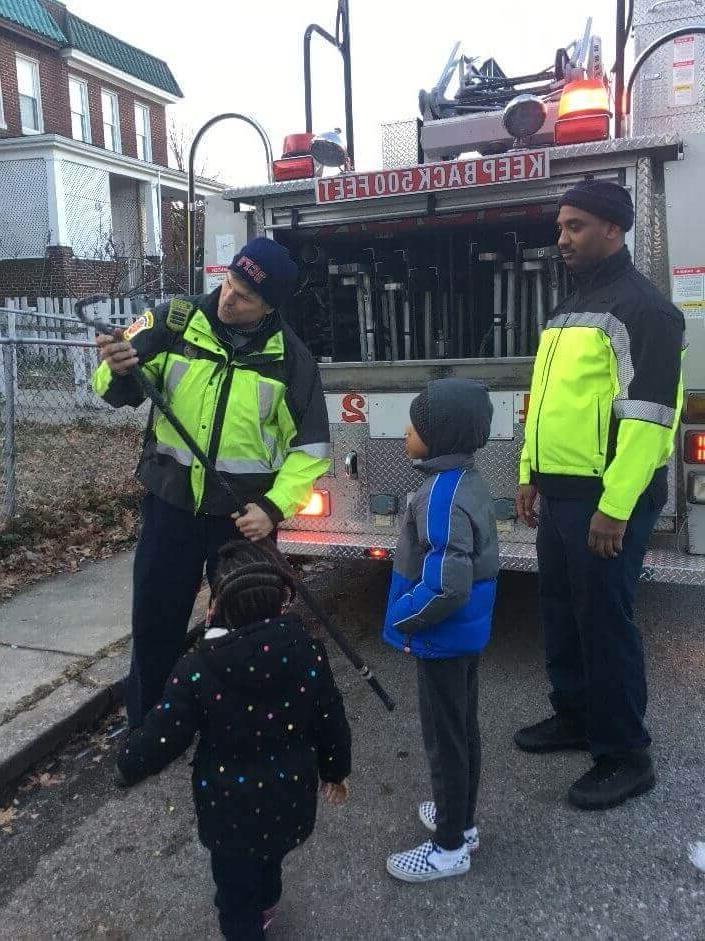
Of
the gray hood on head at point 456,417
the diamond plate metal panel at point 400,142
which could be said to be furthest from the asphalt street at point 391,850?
the diamond plate metal panel at point 400,142

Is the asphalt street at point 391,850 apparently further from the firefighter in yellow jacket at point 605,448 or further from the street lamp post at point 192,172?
the street lamp post at point 192,172

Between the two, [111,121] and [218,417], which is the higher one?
[111,121]

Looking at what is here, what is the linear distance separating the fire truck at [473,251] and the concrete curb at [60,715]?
3.80ft

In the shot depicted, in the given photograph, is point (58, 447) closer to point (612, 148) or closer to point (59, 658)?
point (59, 658)

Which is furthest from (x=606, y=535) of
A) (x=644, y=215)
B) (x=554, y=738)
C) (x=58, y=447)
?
(x=58, y=447)

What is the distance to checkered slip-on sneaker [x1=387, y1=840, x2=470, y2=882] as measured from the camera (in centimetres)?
258

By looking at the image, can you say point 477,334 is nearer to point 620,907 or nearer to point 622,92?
point 622,92

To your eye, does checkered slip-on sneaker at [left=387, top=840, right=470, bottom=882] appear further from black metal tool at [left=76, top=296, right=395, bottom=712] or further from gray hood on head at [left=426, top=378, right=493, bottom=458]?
gray hood on head at [left=426, top=378, right=493, bottom=458]

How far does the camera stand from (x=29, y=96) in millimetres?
21594

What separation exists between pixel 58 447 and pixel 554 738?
251 inches

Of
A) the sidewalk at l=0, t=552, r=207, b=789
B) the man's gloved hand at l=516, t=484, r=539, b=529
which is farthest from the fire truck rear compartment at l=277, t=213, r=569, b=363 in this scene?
the sidewalk at l=0, t=552, r=207, b=789

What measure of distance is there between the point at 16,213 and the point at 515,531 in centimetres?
2056

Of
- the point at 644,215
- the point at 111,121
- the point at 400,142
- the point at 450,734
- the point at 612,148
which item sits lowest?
the point at 450,734

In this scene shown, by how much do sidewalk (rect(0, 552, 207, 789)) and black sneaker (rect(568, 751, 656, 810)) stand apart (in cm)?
214
